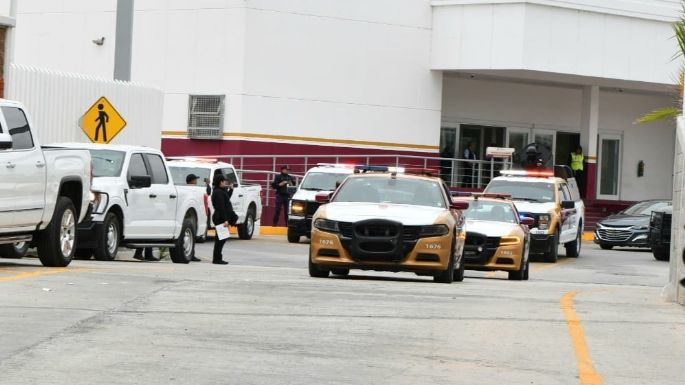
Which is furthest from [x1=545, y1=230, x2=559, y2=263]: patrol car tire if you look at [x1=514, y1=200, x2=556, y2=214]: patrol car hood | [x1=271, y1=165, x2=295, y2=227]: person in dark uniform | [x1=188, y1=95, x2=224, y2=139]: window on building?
[x1=188, y1=95, x2=224, y2=139]: window on building

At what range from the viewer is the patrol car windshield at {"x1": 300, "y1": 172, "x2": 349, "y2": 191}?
1487 inches

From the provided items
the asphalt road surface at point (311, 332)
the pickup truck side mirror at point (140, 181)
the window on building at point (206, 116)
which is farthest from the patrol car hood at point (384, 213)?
the window on building at point (206, 116)

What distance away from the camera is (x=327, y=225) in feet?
66.4

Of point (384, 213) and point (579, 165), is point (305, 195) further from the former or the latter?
point (579, 165)

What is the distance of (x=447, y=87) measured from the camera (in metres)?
52.4

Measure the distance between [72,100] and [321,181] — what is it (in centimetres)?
855

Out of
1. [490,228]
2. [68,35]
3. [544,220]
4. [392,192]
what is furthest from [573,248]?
[68,35]

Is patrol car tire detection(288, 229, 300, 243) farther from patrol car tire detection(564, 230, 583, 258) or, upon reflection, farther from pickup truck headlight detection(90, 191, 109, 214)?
pickup truck headlight detection(90, 191, 109, 214)

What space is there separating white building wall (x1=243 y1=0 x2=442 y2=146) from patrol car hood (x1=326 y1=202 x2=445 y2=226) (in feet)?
83.3

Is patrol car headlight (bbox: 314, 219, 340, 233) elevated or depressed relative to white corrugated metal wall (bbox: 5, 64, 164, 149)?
depressed

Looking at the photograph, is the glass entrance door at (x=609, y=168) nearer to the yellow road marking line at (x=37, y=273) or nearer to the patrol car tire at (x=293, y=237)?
the patrol car tire at (x=293, y=237)

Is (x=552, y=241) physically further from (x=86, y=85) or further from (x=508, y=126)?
(x=508, y=126)

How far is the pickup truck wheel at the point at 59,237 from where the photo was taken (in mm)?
18500

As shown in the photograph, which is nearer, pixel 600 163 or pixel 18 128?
pixel 18 128
